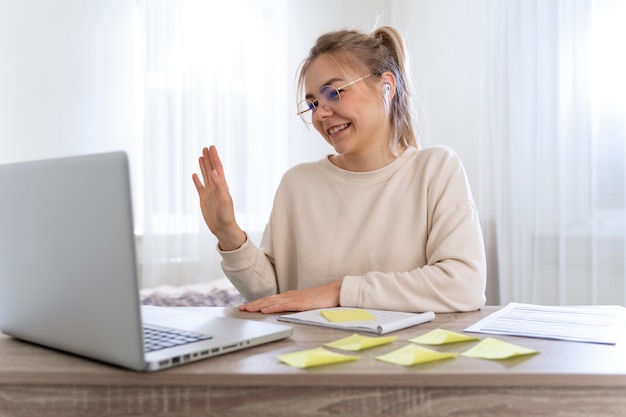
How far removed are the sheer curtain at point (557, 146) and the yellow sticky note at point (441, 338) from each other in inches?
55.9

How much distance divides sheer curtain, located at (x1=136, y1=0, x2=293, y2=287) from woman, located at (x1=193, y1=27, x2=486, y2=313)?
191 centimetres

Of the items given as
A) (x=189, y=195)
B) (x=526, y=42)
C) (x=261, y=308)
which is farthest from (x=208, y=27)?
(x=261, y=308)

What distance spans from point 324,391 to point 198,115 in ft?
9.88

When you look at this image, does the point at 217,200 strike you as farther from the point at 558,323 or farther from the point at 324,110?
the point at 558,323

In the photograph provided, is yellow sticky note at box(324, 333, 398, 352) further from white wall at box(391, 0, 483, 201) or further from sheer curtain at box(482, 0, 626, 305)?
white wall at box(391, 0, 483, 201)

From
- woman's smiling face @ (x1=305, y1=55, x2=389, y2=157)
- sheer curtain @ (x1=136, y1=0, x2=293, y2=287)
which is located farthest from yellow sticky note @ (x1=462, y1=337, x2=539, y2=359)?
sheer curtain @ (x1=136, y1=0, x2=293, y2=287)

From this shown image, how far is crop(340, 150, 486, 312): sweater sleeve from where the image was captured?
128 centimetres

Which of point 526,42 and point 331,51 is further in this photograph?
point 526,42

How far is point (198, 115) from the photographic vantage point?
142 inches

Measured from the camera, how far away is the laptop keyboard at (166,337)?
0.85 metres

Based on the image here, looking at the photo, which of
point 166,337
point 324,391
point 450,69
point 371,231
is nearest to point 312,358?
point 324,391

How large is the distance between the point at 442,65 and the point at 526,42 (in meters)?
0.80

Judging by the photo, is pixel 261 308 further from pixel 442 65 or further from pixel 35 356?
pixel 442 65

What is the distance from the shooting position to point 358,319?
3.61 ft
